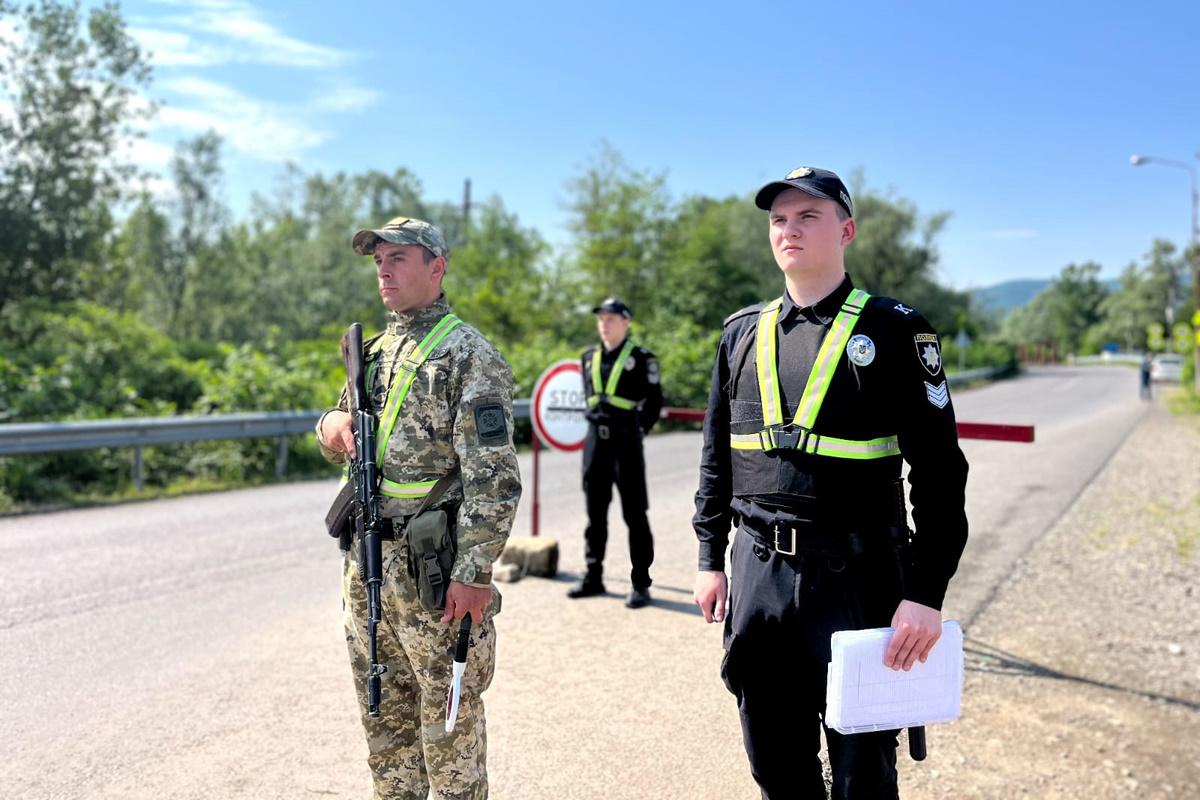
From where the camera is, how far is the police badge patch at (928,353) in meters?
2.42

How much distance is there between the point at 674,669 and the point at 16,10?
61.5 feet

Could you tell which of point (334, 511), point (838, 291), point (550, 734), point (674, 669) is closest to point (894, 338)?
point (838, 291)

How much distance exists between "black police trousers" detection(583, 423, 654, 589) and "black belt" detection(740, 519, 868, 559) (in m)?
3.71

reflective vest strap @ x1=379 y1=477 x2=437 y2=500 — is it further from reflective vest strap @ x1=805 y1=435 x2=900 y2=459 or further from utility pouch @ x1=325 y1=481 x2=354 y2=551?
reflective vest strap @ x1=805 y1=435 x2=900 y2=459

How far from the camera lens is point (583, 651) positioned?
16.6 feet

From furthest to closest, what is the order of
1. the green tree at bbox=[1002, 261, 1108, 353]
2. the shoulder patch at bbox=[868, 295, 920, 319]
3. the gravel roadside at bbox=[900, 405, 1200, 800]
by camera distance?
the green tree at bbox=[1002, 261, 1108, 353] < the gravel roadside at bbox=[900, 405, 1200, 800] < the shoulder patch at bbox=[868, 295, 920, 319]

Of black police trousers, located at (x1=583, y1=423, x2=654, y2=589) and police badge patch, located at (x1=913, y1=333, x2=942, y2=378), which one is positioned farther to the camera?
black police trousers, located at (x1=583, y1=423, x2=654, y2=589)

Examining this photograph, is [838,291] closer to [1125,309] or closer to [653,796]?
[653,796]

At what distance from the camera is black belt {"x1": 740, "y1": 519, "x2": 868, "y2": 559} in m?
2.40

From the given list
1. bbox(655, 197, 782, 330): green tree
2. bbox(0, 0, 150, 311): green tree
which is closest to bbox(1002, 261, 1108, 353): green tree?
bbox(655, 197, 782, 330): green tree

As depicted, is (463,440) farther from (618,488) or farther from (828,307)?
(618,488)

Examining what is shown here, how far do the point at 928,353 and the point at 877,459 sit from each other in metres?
0.32

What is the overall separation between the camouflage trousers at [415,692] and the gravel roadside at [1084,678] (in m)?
2.01

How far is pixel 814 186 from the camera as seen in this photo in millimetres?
2475
